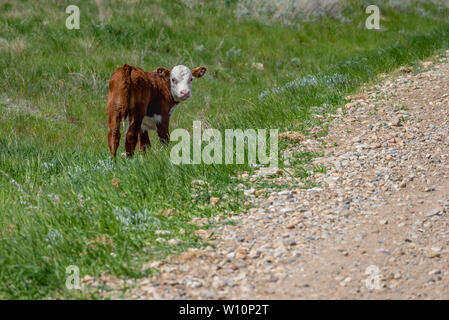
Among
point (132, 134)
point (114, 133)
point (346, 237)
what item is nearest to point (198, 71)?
point (132, 134)

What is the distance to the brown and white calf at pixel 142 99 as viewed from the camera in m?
7.50

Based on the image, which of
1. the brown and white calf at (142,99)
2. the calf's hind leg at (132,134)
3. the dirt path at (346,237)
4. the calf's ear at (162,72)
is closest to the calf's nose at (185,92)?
the brown and white calf at (142,99)

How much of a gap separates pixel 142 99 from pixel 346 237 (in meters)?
3.72

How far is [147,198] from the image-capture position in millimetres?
5863

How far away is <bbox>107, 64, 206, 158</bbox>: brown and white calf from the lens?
750 centimetres

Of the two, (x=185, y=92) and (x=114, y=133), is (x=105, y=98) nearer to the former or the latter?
(x=185, y=92)

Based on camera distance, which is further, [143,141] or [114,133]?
[143,141]

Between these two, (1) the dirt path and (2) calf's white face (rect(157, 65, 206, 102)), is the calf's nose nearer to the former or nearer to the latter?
(2) calf's white face (rect(157, 65, 206, 102))

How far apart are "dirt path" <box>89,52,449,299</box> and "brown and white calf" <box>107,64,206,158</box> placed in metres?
2.09

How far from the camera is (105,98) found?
469 inches

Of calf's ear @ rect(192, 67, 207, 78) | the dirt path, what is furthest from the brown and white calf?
the dirt path

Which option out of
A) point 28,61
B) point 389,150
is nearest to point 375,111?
point 389,150

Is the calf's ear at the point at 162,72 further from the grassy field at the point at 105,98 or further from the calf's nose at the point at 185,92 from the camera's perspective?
the grassy field at the point at 105,98

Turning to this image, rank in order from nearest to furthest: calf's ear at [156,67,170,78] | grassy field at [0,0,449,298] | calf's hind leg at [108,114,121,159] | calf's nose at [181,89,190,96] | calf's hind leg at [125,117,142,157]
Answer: grassy field at [0,0,449,298] → calf's hind leg at [108,114,121,159] → calf's hind leg at [125,117,142,157] → calf's nose at [181,89,190,96] → calf's ear at [156,67,170,78]
